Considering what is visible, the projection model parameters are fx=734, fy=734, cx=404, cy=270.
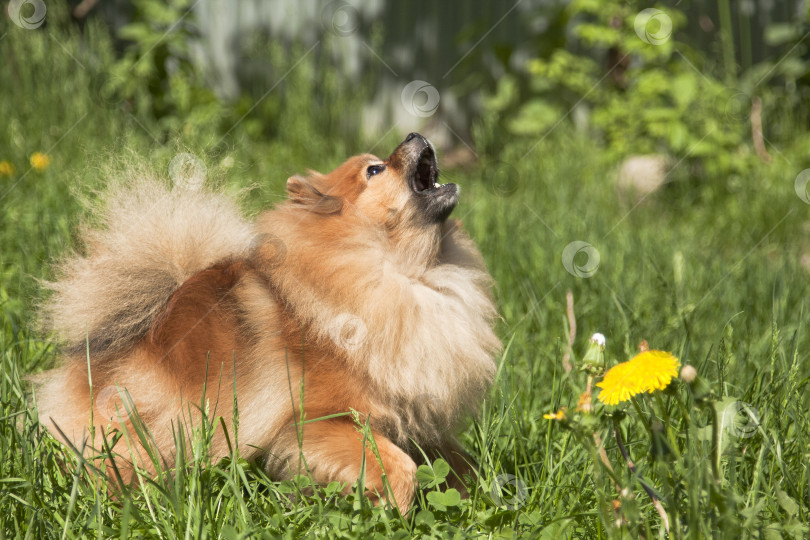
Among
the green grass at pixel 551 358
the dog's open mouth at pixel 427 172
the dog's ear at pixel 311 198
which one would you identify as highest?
the dog's open mouth at pixel 427 172

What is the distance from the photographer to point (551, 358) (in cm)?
275

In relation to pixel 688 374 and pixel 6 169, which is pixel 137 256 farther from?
pixel 6 169

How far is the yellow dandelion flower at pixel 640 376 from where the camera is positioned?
137 cm

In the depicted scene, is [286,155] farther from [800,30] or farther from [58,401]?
[800,30]

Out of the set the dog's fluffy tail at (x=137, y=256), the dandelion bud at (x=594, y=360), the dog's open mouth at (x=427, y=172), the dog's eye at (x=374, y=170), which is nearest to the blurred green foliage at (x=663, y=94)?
the dog's open mouth at (x=427, y=172)

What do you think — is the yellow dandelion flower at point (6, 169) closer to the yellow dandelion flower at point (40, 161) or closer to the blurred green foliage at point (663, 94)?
the yellow dandelion flower at point (40, 161)

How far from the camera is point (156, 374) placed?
208 centimetres

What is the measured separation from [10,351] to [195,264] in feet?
2.11

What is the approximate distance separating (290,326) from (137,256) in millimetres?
535

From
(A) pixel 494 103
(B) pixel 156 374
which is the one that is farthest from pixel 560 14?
(B) pixel 156 374

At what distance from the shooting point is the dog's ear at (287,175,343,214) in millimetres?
Answer: 2312

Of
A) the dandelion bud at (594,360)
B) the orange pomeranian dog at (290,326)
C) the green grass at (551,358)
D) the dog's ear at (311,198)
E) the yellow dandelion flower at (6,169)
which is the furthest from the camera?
the yellow dandelion flower at (6,169)

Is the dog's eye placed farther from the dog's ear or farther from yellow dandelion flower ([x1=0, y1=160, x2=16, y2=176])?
yellow dandelion flower ([x1=0, y1=160, x2=16, y2=176])

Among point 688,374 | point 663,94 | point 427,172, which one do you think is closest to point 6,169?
point 427,172
